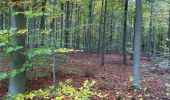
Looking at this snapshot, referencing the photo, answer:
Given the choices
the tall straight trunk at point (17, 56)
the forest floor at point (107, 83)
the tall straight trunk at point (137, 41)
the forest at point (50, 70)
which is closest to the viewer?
the forest at point (50, 70)

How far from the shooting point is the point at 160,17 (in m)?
37.7

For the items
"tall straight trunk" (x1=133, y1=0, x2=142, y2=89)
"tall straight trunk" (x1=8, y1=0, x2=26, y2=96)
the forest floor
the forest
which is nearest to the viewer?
the forest

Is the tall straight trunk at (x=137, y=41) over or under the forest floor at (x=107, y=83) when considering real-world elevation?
over

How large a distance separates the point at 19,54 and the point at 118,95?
4.14m

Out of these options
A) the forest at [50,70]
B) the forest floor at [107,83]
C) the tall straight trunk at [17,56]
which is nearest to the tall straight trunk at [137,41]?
the forest at [50,70]

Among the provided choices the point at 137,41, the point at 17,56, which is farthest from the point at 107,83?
the point at 17,56

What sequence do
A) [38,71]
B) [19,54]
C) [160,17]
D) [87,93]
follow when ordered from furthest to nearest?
1. [160,17]
2. [38,71]
3. [19,54]
4. [87,93]

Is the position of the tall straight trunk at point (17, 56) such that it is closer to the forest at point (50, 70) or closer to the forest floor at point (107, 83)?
the forest at point (50, 70)

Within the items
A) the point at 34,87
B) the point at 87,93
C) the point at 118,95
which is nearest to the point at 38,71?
the point at 34,87

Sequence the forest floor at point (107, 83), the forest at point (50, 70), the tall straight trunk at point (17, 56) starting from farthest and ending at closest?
the forest floor at point (107, 83) → the tall straight trunk at point (17, 56) → the forest at point (50, 70)

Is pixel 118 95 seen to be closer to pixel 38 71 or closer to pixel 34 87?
pixel 34 87

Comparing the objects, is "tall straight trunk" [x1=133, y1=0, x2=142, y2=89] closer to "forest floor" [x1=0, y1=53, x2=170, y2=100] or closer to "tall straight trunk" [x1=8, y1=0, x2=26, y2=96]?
"forest floor" [x1=0, y1=53, x2=170, y2=100]

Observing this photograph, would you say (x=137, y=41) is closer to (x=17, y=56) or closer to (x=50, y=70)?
(x=17, y=56)

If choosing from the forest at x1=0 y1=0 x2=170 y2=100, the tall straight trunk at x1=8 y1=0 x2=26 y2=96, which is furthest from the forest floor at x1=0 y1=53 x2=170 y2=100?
the tall straight trunk at x1=8 y1=0 x2=26 y2=96
